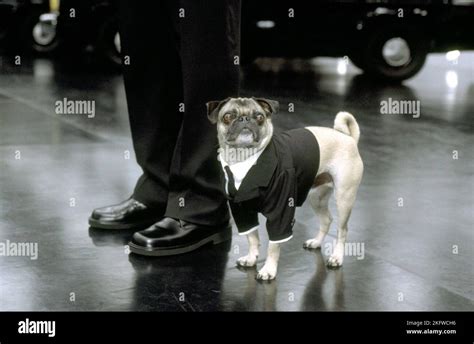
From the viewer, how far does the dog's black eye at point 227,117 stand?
2.80 meters

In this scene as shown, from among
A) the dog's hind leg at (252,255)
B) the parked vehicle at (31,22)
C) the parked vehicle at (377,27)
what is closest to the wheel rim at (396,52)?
the parked vehicle at (377,27)

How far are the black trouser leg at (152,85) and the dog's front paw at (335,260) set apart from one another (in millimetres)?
738

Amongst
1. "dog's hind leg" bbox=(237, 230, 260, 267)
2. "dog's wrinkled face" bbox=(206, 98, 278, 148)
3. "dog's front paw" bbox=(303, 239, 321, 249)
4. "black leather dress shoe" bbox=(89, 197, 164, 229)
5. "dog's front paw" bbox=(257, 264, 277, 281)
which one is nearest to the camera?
"dog's wrinkled face" bbox=(206, 98, 278, 148)

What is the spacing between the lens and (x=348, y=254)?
3.26 meters

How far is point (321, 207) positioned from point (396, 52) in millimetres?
5382

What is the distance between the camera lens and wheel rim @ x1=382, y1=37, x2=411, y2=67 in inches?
327

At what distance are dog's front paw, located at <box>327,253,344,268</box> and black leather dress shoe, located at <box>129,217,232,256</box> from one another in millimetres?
475

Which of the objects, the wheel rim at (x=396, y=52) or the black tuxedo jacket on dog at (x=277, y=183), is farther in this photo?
the wheel rim at (x=396, y=52)

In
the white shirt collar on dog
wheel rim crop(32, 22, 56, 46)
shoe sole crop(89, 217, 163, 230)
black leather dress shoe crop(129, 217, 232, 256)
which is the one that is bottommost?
wheel rim crop(32, 22, 56, 46)

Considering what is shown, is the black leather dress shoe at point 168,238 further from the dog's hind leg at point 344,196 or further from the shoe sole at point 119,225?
the dog's hind leg at point 344,196

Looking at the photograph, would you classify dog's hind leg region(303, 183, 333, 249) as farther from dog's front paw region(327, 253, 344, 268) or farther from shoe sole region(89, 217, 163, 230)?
shoe sole region(89, 217, 163, 230)

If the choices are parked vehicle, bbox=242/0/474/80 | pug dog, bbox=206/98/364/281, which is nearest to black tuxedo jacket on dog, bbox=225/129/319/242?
pug dog, bbox=206/98/364/281
